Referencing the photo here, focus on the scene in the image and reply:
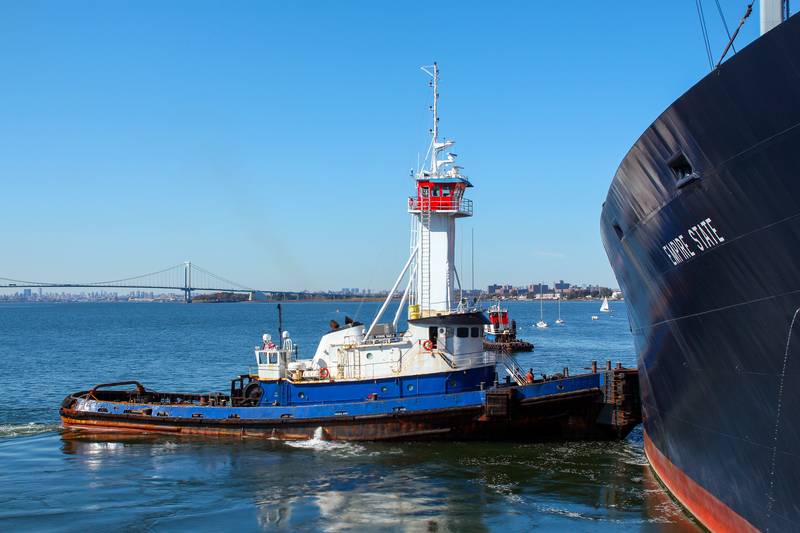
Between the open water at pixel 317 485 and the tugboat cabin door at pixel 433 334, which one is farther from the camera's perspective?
the tugboat cabin door at pixel 433 334

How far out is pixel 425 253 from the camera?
2419 centimetres

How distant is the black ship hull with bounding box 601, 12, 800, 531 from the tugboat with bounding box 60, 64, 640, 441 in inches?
364

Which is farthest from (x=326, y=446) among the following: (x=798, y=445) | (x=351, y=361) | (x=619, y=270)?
(x=798, y=445)

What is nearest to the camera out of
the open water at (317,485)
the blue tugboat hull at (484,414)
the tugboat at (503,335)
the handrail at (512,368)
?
the open water at (317,485)

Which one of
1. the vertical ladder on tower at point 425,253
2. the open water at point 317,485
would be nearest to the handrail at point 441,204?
the vertical ladder on tower at point 425,253

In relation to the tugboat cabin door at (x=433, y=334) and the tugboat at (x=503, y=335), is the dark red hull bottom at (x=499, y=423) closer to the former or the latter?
the tugboat cabin door at (x=433, y=334)

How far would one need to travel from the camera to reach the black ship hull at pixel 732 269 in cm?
804

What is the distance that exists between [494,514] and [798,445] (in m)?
8.49

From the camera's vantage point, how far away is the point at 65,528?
15.3 m

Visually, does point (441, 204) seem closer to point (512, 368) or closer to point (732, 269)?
point (512, 368)

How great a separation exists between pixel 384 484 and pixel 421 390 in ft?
16.2

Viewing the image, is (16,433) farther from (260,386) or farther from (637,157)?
(637,157)

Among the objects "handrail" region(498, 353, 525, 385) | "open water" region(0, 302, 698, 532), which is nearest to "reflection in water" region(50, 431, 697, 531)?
"open water" region(0, 302, 698, 532)

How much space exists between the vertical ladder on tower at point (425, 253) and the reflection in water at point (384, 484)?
493 cm
